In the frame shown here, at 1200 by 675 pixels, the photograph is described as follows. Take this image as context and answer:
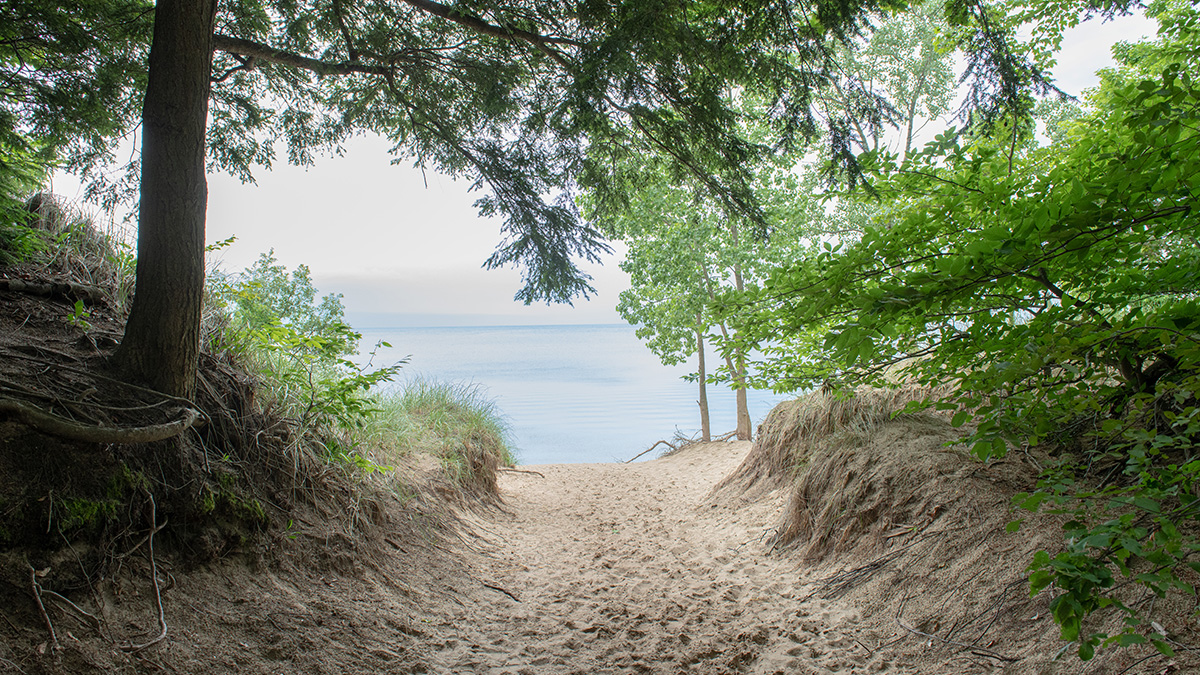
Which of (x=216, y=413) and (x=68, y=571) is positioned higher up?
(x=216, y=413)

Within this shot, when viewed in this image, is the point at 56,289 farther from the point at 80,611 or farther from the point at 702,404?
the point at 702,404

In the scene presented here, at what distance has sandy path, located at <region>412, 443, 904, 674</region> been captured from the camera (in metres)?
3.03

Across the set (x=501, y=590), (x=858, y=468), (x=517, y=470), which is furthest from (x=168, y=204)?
(x=517, y=470)

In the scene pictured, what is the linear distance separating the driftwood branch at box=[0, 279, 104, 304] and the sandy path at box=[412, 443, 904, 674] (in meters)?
3.18

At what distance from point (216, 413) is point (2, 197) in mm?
1977

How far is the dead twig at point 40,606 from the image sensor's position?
210cm

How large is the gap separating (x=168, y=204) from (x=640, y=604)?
3620 millimetres

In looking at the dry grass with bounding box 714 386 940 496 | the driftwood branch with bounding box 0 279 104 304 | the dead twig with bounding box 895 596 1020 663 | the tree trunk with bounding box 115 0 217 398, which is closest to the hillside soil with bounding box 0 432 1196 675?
the dead twig with bounding box 895 596 1020 663

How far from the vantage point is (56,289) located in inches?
145

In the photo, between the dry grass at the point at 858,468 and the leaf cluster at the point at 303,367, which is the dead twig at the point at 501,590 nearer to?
the leaf cluster at the point at 303,367

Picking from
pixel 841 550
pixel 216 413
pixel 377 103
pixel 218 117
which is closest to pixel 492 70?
pixel 377 103

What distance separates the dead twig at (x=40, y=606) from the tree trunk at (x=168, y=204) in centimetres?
104

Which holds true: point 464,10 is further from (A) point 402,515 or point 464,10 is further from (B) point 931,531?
(B) point 931,531

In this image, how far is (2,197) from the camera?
358 centimetres
